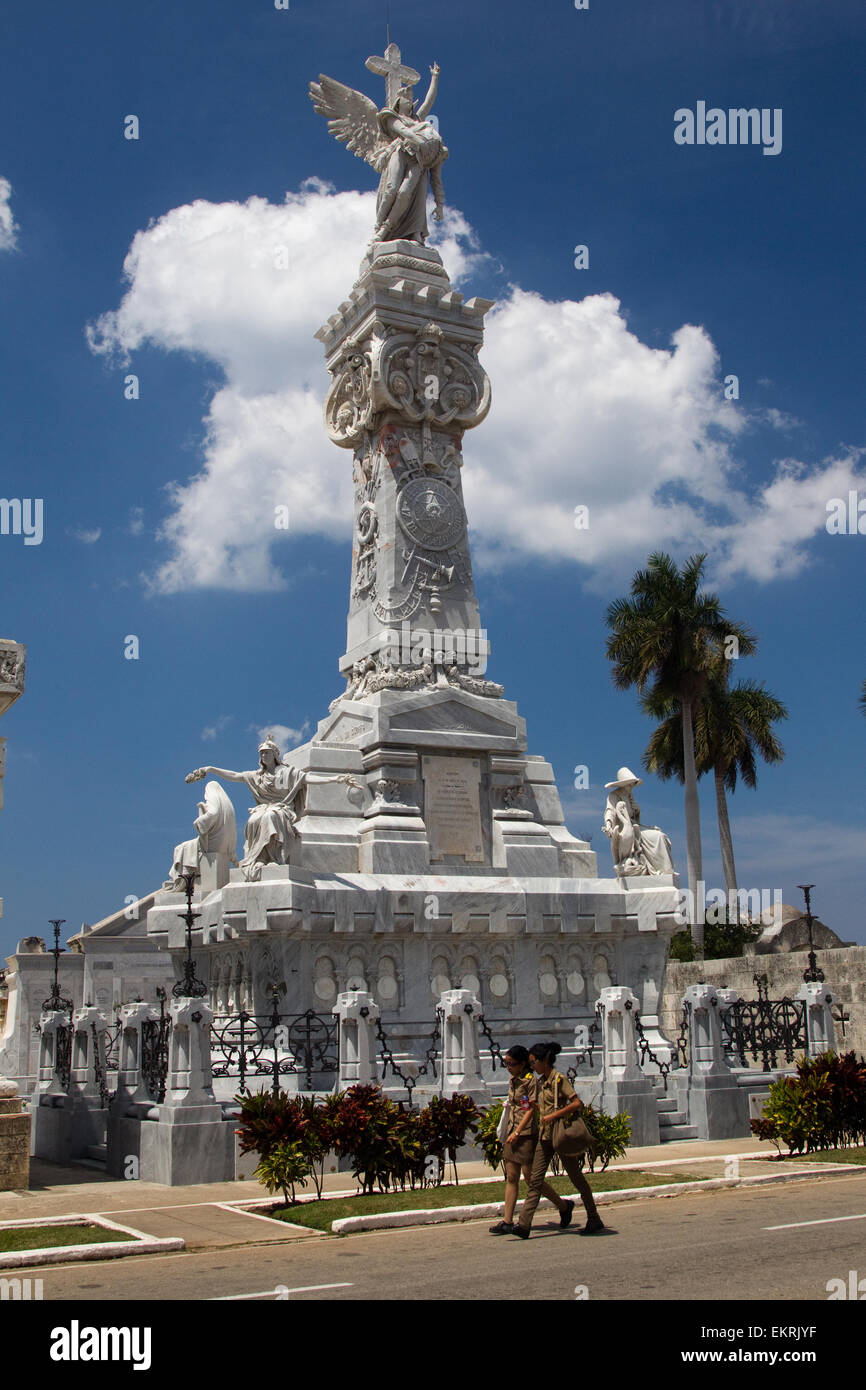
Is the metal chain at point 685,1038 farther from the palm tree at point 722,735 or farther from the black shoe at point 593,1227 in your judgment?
the palm tree at point 722,735

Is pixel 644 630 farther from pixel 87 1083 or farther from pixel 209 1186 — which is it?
pixel 209 1186

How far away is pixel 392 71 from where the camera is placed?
94.9 feet

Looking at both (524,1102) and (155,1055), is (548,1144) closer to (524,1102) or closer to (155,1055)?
(524,1102)

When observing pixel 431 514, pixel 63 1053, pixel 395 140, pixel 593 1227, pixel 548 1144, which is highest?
pixel 395 140

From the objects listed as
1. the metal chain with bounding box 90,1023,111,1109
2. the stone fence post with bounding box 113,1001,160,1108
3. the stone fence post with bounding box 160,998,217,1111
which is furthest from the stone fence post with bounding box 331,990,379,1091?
the metal chain with bounding box 90,1023,111,1109

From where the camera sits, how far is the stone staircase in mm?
19312

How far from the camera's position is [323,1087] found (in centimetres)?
1989

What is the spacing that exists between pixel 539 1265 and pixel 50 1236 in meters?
4.73

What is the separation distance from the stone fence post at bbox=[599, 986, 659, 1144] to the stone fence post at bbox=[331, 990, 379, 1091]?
3364mm

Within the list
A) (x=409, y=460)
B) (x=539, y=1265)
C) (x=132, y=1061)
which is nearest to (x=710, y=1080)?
(x=132, y=1061)

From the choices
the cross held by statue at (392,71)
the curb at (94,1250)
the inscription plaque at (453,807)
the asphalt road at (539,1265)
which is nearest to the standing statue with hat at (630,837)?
the inscription plaque at (453,807)

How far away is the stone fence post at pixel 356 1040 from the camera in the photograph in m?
17.8

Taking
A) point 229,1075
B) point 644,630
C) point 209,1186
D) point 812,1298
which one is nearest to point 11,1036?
point 229,1075

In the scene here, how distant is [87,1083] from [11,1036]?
15.9 metres
